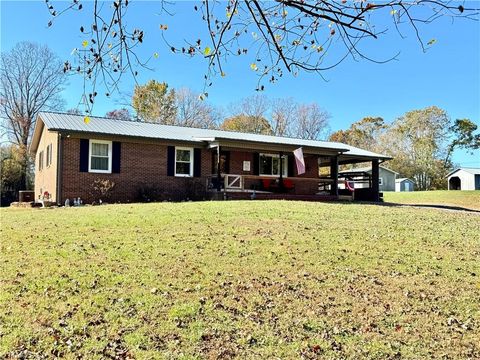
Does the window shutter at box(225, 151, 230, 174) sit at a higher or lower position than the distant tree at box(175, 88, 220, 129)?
lower

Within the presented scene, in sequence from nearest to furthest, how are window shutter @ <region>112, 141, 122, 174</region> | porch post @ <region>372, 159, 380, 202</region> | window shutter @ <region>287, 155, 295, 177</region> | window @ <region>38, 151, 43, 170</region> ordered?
window shutter @ <region>112, 141, 122, 174</region>
window @ <region>38, 151, 43, 170</region>
window shutter @ <region>287, 155, 295, 177</region>
porch post @ <region>372, 159, 380, 202</region>

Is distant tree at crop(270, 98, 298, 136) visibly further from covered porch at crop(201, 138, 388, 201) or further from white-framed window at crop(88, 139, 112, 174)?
white-framed window at crop(88, 139, 112, 174)

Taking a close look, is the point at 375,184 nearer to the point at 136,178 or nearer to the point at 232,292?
the point at 136,178

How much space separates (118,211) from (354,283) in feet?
24.7

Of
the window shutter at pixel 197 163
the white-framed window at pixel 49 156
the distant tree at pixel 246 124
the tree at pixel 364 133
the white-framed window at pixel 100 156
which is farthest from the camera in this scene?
the tree at pixel 364 133

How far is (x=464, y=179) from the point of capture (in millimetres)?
46719

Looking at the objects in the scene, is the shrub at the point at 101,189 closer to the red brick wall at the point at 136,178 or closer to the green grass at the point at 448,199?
the red brick wall at the point at 136,178

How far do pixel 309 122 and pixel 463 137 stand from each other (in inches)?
835

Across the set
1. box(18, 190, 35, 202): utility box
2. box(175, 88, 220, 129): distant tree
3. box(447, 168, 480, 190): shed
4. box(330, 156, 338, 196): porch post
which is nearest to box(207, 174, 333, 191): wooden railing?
box(330, 156, 338, 196): porch post

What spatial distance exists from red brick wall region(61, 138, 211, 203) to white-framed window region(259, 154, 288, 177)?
3.80 meters

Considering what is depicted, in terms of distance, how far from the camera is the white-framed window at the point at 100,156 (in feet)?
54.8

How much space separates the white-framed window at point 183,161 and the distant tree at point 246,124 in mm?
24729

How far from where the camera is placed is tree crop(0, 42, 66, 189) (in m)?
32.2

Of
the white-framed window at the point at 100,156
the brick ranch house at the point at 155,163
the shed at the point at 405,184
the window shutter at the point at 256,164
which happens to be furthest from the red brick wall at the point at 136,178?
the shed at the point at 405,184
